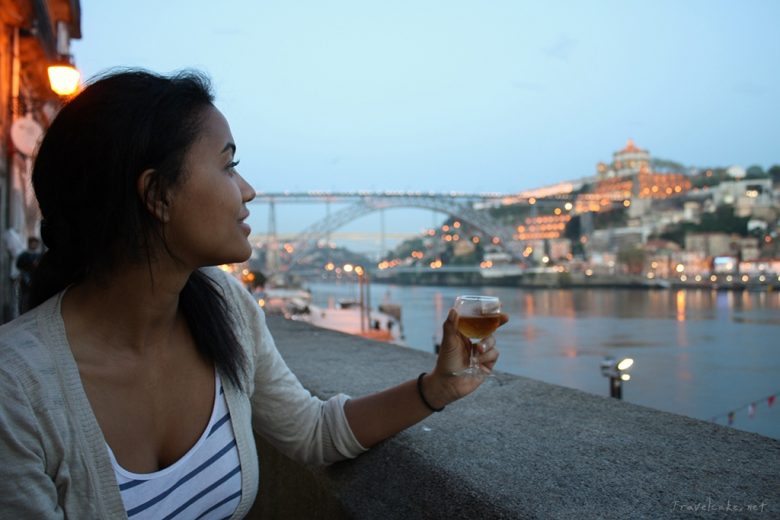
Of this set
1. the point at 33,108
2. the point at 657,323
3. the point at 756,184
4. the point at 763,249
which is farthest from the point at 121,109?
the point at 756,184

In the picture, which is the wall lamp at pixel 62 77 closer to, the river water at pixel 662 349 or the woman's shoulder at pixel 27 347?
the woman's shoulder at pixel 27 347

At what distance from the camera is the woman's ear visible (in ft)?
2.10

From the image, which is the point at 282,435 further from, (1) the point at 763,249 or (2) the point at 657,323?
(1) the point at 763,249

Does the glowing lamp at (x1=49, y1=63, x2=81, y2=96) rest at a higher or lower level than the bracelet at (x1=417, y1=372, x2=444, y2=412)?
higher

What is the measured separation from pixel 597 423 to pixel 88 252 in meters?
0.61

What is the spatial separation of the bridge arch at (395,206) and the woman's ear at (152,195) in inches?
1504

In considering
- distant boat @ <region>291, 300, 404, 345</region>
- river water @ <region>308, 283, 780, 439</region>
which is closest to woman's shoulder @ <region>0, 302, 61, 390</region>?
river water @ <region>308, 283, 780, 439</region>

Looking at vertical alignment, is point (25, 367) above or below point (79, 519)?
above

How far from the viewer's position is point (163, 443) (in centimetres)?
66

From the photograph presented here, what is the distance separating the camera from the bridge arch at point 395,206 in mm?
38969

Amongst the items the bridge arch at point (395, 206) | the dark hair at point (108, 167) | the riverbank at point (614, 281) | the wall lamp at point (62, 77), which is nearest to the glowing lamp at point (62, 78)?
the wall lamp at point (62, 77)

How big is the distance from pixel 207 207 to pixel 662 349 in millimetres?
17657

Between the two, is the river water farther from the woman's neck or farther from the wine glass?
the woman's neck

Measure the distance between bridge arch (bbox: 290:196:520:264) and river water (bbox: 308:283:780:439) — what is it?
9.40m
